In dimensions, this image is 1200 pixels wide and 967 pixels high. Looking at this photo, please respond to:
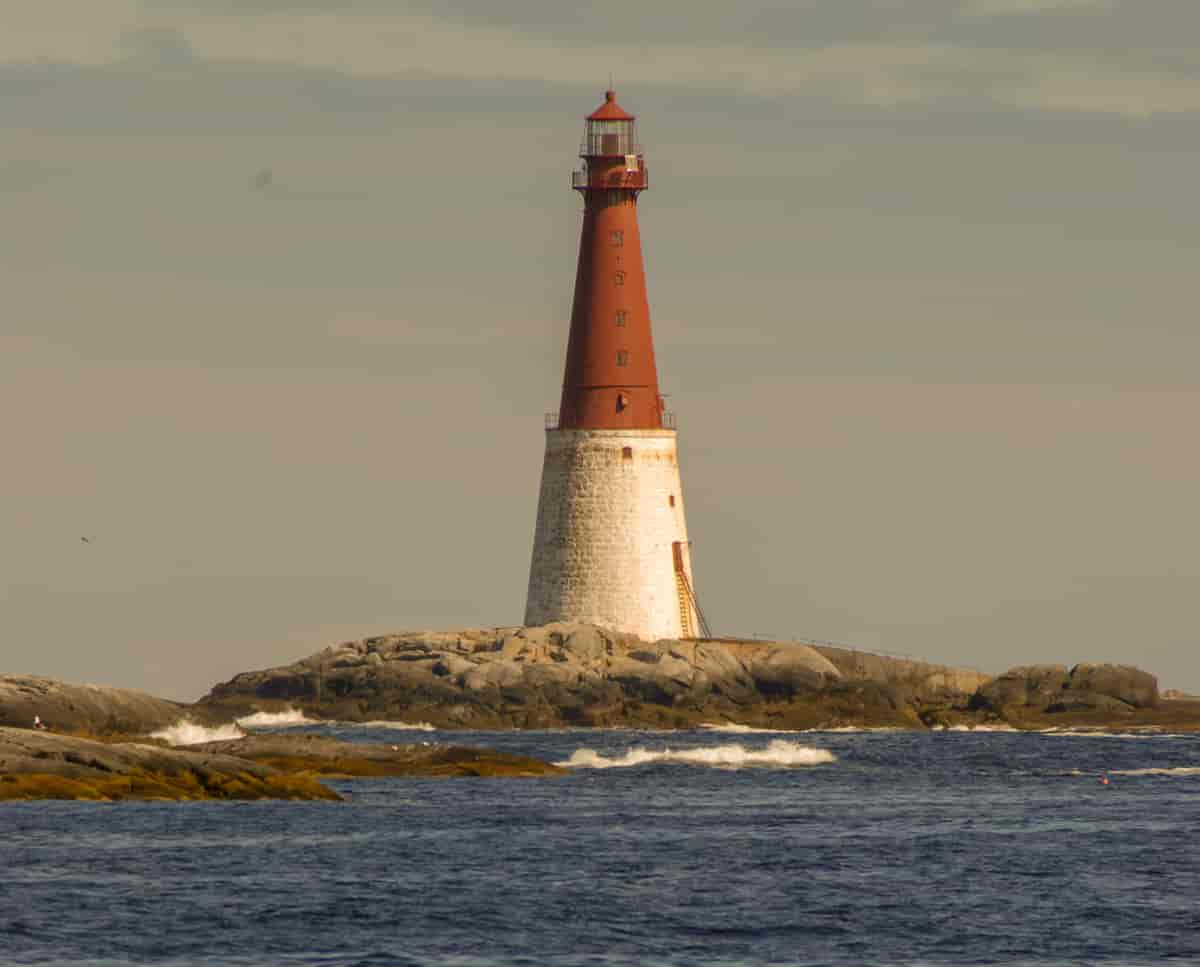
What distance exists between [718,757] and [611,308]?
80.1ft

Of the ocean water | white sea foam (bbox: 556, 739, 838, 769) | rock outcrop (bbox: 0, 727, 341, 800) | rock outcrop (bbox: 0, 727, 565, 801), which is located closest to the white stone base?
white sea foam (bbox: 556, 739, 838, 769)

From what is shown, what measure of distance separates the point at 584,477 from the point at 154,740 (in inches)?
1079

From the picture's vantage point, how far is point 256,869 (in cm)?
4875

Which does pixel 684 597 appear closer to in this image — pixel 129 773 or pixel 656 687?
pixel 656 687

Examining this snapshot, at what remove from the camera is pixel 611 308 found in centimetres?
10150

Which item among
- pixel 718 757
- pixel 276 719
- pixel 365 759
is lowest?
pixel 365 759

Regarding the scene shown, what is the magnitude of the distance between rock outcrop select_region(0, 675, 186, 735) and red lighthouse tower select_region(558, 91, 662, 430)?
20.2 meters

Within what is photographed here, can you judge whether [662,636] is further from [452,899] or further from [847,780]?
[452,899]

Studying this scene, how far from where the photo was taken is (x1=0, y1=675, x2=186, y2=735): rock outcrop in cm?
8750

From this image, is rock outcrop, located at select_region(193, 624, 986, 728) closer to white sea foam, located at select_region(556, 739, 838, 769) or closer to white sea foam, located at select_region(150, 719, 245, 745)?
white sea foam, located at select_region(150, 719, 245, 745)

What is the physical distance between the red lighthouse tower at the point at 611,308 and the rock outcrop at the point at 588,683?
8.27 metres

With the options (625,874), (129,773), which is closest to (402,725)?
(129,773)

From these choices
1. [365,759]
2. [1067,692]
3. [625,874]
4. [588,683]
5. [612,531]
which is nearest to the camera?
[625,874]

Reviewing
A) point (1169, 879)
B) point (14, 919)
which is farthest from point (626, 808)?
point (14, 919)
